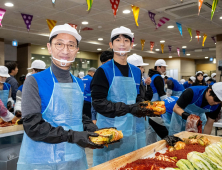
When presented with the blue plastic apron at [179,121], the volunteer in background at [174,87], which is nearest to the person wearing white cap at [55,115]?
the blue plastic apron at [179,121]

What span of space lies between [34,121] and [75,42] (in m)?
0.63

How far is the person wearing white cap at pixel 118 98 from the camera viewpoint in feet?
6.61

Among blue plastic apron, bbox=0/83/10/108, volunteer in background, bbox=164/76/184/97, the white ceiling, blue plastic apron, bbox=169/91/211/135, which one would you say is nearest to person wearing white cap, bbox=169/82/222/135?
blue plastic apron, bbox=169/91/211/135

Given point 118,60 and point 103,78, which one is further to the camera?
point 118,60

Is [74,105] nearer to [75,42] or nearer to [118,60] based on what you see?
[75,42]

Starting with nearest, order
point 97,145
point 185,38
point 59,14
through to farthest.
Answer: point 97,145, point 59,14, point 185,38

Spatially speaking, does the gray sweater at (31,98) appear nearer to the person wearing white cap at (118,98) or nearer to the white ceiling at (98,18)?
the person wearing white cap at (118,98)


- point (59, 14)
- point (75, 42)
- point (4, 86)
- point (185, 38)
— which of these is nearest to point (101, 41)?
point (185, 38)

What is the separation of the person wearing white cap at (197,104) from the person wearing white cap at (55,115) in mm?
1581

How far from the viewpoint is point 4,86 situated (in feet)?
13.6

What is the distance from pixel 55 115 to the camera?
4.60 feet

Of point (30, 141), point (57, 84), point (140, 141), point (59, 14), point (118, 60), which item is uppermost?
point (59, 14)

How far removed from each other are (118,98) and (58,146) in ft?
2.92

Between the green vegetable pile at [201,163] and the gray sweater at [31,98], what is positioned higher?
the gray sweater at [31,98]
